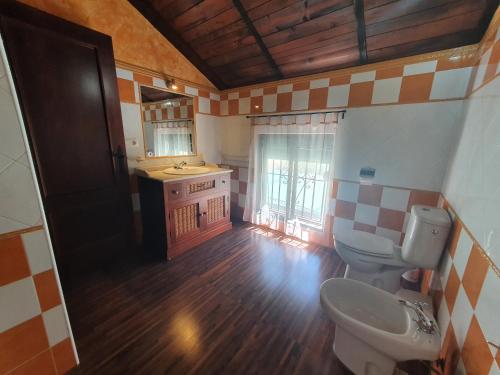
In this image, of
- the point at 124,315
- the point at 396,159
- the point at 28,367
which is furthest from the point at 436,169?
the point at 28,367

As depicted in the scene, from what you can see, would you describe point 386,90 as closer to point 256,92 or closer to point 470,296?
point 256,92

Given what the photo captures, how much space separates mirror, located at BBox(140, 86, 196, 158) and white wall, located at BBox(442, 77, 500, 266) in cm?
234

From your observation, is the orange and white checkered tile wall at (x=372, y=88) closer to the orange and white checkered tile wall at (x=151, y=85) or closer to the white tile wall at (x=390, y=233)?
the orange and white checkered tile wall at (x=151, y=85)

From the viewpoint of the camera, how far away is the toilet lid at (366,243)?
133 centimetres

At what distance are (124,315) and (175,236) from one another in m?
0.72

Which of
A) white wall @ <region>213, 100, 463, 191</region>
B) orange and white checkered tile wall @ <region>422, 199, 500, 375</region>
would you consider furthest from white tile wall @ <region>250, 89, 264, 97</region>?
orange and white checkered tile wall @ <region>422, 199, 500, 375</region>

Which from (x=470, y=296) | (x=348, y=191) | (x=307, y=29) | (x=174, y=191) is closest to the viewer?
(x=470, y=296)

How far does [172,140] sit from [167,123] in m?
0.19

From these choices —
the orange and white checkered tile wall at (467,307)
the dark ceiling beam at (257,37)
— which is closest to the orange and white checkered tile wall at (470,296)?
the orange and white checkered tile wall at (467,307)

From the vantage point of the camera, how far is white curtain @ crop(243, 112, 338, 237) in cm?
205

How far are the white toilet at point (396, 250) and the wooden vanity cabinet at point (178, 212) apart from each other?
1.35 metres

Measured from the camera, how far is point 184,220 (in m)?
2.00

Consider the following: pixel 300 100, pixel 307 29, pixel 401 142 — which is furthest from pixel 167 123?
pixel 401 142

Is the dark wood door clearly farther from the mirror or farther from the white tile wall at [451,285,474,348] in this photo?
the white tile wall at [451,285,474,348]
